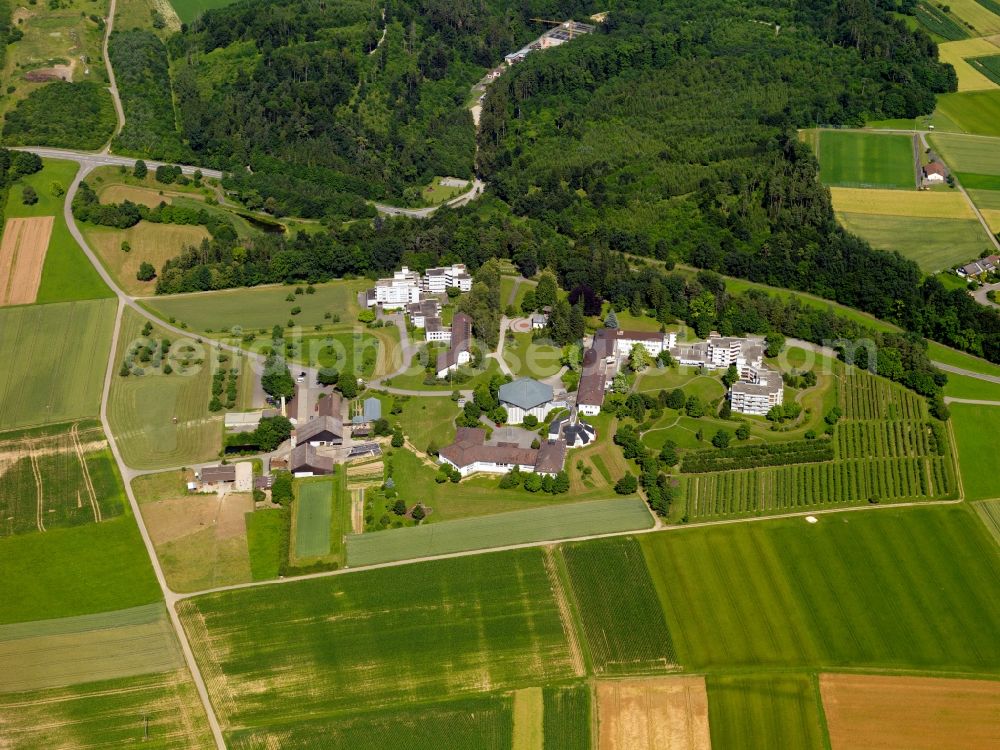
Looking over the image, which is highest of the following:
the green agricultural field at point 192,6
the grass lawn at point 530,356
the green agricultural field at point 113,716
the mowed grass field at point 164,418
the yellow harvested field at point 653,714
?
the green agricultural field at point 192,6

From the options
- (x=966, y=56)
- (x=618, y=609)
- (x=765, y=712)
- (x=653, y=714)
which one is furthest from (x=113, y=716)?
(x=966, y=56)

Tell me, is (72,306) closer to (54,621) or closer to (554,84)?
(54,621)

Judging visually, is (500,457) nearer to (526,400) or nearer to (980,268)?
(526,400)

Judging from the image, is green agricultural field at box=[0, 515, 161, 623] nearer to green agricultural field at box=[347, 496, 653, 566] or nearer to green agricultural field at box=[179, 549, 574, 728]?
green agricultural field at box=[179, 549, 574, 728]

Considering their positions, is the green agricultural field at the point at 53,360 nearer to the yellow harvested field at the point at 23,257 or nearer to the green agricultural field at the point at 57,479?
the green agricultural field at the point at 57,479

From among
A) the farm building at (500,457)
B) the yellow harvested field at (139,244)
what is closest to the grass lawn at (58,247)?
the yellow harvested field at (139,244)

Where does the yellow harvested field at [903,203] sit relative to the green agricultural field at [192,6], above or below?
below
